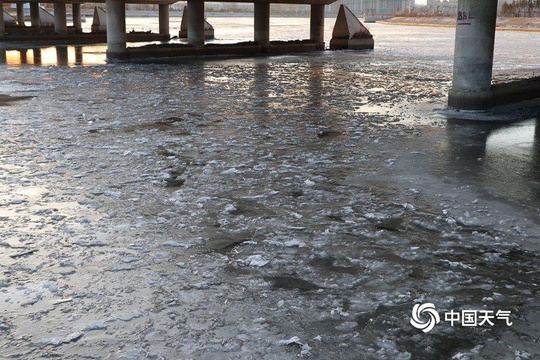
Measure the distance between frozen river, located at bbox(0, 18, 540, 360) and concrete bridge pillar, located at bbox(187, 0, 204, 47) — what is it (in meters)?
24.5

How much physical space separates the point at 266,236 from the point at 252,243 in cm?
25

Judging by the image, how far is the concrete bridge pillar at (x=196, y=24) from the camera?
127 ft

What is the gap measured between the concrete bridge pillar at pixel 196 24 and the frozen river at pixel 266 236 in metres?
24.5

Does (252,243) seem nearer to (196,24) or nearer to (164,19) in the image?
(196,24)

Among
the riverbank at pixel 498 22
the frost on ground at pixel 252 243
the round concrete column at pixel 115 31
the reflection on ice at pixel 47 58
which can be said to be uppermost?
the riverbank at pixel 498 22

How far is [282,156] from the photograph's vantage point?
10703 mm

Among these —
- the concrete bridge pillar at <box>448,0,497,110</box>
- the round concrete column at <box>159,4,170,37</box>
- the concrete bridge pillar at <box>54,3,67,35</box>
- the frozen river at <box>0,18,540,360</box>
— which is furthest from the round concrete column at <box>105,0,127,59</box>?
the concrete bridge pillar at <box>54,3,67,35</box>

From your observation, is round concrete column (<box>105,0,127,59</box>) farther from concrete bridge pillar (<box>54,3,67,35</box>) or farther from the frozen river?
concrete bridge pillar (<box>54,3,67,35</box>)

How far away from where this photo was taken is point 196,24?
39.0 metres

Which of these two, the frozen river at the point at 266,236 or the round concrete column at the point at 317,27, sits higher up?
the round concrete column at the point at 317,27

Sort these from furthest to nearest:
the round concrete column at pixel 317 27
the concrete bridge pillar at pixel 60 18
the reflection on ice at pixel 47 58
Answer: the concrete bridge pillar at pixel 60 18, the round concrete column at pixel 317 27, the reflection on ice at pixel 47 58

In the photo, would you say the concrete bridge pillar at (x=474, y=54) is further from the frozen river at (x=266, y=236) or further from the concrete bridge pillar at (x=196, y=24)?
the concrete bridge pillar at (x=196, y=24)

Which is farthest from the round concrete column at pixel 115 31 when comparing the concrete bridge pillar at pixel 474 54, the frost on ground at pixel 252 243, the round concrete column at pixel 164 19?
the round concrete column at pixel 164 19

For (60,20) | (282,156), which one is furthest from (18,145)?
(60,20)
